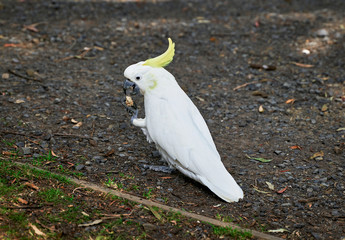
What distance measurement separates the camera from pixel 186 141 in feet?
10.5

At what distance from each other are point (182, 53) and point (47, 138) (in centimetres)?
258

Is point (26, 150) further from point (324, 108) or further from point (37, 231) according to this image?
point (324, 108)

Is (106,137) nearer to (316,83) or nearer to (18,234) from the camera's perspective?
(18,234)

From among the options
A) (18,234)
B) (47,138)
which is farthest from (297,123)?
(18,234)

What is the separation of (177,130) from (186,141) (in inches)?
4.3

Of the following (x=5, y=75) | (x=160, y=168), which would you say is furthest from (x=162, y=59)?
(x=5, y=75)

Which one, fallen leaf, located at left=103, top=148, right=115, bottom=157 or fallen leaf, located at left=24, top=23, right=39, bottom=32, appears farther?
fallen leaf, located at left=24, top=23, right=39, bottom=32

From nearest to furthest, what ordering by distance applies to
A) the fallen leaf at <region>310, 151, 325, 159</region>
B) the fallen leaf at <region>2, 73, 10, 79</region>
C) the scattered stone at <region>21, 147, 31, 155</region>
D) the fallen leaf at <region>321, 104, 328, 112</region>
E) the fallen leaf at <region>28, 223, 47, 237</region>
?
the fallen leaf at <region>28, 223, 47, 237</region> < the scattered stone at <region>21, 147, 31, 155</region> < the fallen leaf at <region>310, 151, 325, 159</region> < the fallen leaf at <region>321, 104, 328, 112</region> < the fallen leaf at <region>2, 73, 10, 79</region>

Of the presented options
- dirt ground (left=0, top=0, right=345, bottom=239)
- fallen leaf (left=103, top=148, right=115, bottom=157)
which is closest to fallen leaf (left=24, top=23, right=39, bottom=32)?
dirt ground (left=0, top=0, right=345, bottom=239)

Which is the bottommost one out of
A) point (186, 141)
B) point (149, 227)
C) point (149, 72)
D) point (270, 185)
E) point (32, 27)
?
point (270, 185)

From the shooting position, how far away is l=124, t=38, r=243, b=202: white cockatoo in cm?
312

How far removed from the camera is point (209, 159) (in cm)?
315

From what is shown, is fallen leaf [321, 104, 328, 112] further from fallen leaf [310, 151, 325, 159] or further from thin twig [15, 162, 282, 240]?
thin twig [15, 162, 282, 240]

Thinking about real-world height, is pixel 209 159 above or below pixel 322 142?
above
